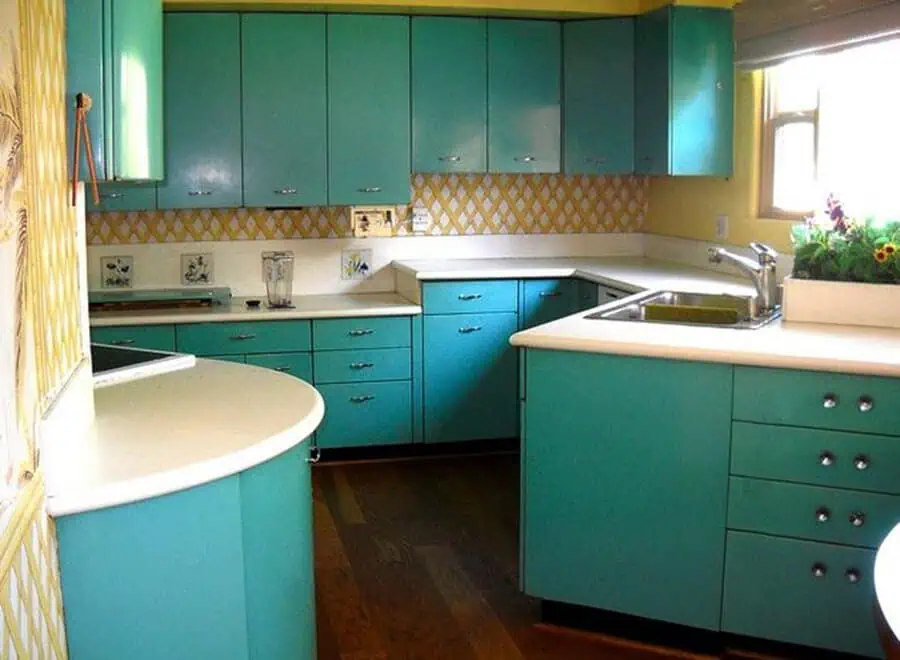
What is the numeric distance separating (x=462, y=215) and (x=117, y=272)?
1.68m

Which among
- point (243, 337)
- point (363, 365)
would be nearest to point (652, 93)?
point (363, 365)

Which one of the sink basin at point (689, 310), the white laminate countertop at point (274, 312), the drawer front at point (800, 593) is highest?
the sink basin at point (689, 310)

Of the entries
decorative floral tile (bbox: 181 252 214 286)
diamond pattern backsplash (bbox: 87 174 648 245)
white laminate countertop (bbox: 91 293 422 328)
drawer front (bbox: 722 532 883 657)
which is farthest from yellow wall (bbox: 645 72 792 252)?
decorative floral tile (bbox: 181 252 214 286)

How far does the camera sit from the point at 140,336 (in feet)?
15.0

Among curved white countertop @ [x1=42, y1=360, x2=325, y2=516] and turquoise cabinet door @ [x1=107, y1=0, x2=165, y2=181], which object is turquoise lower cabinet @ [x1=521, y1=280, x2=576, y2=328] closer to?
curved white countertop @ [x1=42, y1=360, x2=325, y2=516]

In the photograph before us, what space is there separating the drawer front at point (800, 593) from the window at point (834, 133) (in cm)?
114

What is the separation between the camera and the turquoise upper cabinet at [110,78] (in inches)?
80.9

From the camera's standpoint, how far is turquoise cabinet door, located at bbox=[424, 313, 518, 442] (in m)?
4.93

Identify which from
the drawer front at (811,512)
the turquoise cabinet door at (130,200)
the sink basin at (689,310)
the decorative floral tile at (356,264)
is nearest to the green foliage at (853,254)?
the sink basin at (689,310)

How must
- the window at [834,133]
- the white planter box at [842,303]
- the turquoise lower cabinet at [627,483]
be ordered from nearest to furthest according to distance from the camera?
the turquoise lower cabinet at [627,483], the white planter box at [842,303], the window at [834,133]

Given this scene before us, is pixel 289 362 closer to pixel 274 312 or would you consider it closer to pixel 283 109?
pixel 274 312

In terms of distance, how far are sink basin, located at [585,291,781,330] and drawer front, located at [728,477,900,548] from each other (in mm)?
684

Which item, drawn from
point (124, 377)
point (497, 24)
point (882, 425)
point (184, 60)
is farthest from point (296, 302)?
point (882, 425)

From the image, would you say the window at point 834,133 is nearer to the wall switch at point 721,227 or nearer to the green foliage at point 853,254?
the green foliage at point 853,254
